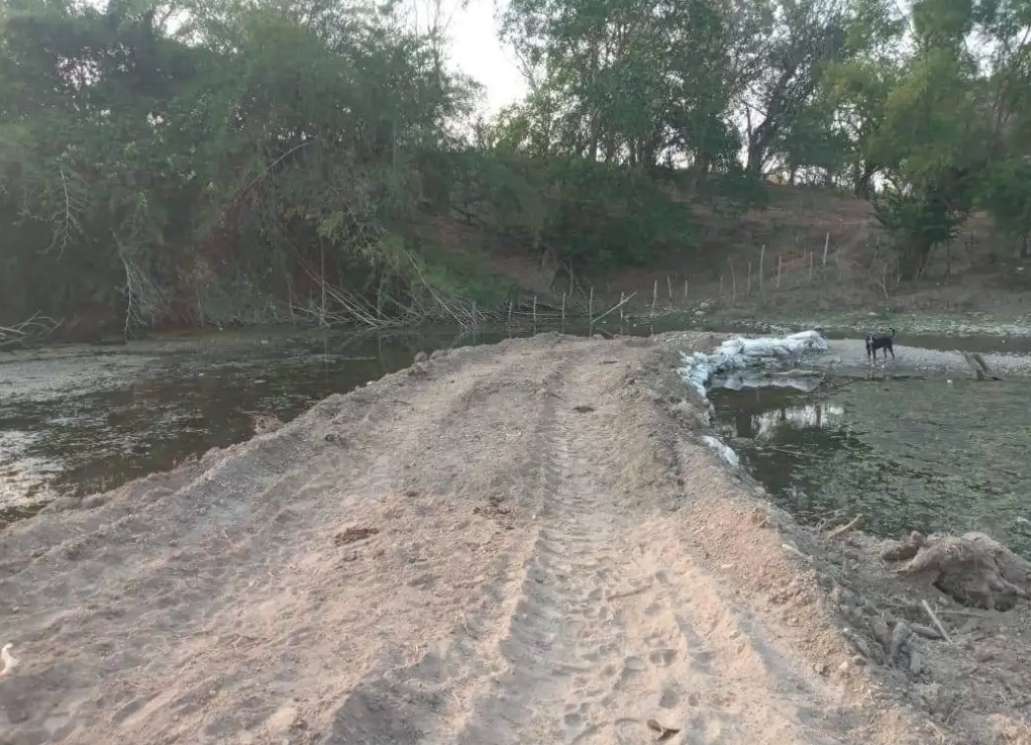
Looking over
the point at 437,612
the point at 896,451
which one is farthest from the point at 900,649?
→ the point at 896,451

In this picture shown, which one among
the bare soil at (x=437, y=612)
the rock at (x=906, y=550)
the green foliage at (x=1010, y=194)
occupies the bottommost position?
the rock at (x=906, y=550)

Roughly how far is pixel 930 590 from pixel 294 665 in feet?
13.4

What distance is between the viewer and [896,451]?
9.64 meters

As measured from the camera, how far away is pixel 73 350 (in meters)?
18.3

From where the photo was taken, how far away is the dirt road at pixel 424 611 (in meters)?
3.29

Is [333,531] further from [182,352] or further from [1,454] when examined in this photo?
[182,352]

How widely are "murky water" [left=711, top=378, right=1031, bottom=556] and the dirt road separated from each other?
1.77 metres

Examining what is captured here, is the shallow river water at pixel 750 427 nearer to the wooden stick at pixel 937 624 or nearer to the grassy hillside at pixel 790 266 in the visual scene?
the wooden stick at pixel 937 624

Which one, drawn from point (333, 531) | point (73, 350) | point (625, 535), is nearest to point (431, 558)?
point (333, 531)

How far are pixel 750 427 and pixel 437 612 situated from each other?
8.14 meters

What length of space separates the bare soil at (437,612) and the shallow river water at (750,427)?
2179mm

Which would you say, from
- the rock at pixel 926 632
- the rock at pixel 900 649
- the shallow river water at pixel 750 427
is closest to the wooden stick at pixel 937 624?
the rock at pixel 926 632

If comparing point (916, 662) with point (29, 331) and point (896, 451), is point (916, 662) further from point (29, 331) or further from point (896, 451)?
point (29, 331)

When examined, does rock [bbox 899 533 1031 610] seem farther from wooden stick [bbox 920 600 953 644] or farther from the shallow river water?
the shallow river water
